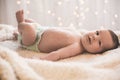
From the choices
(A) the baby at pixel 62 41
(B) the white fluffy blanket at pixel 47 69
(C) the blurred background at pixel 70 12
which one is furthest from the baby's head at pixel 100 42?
(C) the blurred background at pixel 70 12

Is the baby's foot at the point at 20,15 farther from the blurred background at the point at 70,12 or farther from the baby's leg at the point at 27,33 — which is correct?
the blurred background at the point at 70,12

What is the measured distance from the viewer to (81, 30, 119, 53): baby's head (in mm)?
1472

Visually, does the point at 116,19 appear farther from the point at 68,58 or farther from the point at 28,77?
the point at 28,77

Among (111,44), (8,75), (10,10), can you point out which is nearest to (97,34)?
(111,44)

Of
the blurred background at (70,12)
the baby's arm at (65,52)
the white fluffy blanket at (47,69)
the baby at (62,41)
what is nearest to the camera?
the white fluffy blanket at (47,69)

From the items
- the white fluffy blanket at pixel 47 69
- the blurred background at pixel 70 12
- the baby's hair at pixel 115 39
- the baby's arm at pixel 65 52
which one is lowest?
the blurred background at pixel 70 12

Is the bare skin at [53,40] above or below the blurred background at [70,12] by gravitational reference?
above

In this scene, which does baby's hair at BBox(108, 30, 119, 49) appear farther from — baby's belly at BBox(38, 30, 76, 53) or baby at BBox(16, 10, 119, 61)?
baby's belly at BBox(38, 30, 76, 53)

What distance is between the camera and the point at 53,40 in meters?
1.57

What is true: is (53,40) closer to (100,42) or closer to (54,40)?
(54,40)

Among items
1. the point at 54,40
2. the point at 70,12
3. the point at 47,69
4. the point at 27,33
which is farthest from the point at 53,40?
the point at 70,12

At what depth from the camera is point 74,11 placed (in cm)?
276

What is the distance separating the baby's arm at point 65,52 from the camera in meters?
1.34

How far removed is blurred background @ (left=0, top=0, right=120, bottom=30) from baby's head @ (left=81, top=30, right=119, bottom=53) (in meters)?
1.28
